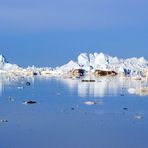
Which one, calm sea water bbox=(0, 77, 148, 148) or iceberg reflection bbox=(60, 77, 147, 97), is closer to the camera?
calm sea water bbox=(0, 77, 148, 148)

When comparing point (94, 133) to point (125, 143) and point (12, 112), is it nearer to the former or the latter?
point (125, 143)

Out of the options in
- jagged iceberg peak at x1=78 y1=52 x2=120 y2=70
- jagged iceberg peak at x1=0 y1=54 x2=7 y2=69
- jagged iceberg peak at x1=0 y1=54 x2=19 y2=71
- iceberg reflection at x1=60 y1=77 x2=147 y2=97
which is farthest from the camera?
jagged iceberg peak at x1=0 y1=54 x2=7 y2=69

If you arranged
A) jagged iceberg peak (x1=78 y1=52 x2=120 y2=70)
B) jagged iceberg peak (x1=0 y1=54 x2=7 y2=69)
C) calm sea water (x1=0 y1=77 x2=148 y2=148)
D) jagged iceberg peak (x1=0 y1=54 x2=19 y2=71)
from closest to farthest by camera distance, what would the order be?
calm sea water (x1=0 y1=77 x2=148 y2=148) < jagged iceberg peak (x1=78 y1=52 x2=120 y2=70) < jagged iceberg peak (x1=0 y1=54 x2=19 y2=71) < jagged iceberg peak (x1=0 y1=54 x2=7 y2=69)

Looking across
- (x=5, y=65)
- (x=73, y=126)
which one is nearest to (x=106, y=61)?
(x=5, y=65)

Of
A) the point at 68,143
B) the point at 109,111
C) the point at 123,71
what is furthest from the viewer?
the point at 123,71

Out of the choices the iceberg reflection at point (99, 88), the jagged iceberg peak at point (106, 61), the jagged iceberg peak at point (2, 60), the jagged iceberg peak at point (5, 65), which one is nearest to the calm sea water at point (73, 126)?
the iceberg reflection at point (99, 88)

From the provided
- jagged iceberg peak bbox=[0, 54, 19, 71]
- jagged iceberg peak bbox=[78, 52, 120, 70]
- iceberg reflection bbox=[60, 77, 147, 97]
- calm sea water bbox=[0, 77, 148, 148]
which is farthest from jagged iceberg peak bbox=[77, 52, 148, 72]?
calm sea water bbox=[0, 77, 148, 148]

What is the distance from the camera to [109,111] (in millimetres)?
29875

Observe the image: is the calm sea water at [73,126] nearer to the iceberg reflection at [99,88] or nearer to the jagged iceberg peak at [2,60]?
the iceberg reflection at [99,88]

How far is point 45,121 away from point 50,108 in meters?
6.67

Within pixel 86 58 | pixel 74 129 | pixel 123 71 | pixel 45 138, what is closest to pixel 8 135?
pixel 45 138

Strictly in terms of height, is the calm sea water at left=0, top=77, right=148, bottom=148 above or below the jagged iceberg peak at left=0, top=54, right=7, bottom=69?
below

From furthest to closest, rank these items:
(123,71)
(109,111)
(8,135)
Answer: (123,71), (109,111), (8,135)

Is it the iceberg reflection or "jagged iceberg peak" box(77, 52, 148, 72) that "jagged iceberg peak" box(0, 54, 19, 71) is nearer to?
"jagged iceberg peak" box(77, 52, 148, 72)
